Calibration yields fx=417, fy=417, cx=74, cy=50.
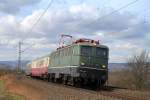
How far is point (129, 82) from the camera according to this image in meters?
51.7

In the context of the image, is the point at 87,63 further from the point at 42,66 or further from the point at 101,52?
the point at 42,66

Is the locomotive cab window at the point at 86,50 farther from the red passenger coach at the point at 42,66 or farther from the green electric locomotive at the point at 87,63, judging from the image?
the red passenger coach at the point at 42,66

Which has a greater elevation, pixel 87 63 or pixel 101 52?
pixel 101 52

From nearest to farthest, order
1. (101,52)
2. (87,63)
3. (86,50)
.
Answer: (87,63) < (86,50) < (101,52)

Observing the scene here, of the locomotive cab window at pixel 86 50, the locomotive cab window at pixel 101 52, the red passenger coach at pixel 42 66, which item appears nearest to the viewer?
the locomotive cab window at pixel 86 50

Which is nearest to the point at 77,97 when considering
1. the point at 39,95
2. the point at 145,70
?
the point at 39,95

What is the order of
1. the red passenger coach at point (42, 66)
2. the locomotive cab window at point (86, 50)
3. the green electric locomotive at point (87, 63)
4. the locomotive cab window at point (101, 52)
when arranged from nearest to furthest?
1. the green electric locomotive at point (87, 63)
2. the locomotive cab window at point (86, 50)
3. the locomotive cab window at point (101, 52)
4. the red passenger coach at point (42, 66)

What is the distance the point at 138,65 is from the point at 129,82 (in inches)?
273

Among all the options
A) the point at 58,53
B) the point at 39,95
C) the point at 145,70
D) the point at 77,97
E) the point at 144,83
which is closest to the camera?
the point at 77,97

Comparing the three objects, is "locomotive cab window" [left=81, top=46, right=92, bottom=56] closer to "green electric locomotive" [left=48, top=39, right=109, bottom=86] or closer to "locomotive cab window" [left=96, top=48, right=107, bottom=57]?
"green electric locomotive" [left=48, top=39, right=109, bottom=86]

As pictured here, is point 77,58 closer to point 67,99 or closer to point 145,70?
point 67,99

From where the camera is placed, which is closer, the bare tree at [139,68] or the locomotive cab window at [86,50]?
the locomotive cab window at [86,50]

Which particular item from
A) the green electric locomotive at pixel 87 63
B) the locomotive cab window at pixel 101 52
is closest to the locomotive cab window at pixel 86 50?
the green electric locomotive at pixel 87 63

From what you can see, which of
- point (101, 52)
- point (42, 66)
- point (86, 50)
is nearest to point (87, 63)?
point (86, 50)
